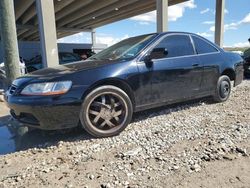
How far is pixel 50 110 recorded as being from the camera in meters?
3.37

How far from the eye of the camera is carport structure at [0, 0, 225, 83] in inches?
326

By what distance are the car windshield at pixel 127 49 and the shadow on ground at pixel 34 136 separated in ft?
3.58

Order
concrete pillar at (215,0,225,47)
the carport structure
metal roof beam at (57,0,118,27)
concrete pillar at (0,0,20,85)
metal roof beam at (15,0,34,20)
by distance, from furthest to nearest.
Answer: metal roof beam at (57,0,118,27), metal roof beam at (15,0,34,20), concrete pillar at (215,0,225,47), the carport structure, concrete pillar at (0,0,20,85)

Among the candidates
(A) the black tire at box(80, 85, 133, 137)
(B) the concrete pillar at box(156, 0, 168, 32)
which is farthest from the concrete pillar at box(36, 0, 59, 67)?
(A) the black tire at box(80, 85, 133, 137)

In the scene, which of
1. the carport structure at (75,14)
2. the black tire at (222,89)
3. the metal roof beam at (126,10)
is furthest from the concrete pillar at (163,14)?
the black tire at (222,89)

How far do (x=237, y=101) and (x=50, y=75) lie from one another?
389cm

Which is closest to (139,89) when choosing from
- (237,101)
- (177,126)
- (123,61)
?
(123,61)

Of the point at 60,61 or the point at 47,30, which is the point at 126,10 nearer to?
the point at 60,61

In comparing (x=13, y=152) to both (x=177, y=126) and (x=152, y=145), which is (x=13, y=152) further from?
(x=177, y=126)

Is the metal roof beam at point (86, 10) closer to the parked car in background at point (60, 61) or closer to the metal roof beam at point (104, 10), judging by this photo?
the metal roof beam at point (104, 10)

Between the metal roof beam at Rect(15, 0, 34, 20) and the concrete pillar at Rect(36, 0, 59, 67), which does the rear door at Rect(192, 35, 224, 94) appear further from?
the metal roof beam at Rect(15, 0, 34, 20)

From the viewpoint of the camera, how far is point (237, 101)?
5457mm

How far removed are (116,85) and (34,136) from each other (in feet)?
4.84

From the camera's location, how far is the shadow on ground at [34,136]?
143 inches
